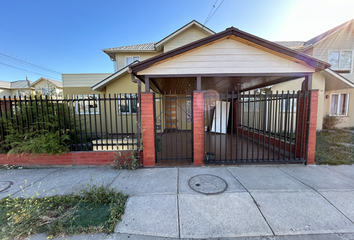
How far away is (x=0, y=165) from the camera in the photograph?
13.9ft

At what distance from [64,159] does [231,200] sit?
4.43 metres

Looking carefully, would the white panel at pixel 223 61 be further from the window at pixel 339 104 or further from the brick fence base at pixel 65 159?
the window at pixel 339 104

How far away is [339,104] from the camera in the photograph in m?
10.6

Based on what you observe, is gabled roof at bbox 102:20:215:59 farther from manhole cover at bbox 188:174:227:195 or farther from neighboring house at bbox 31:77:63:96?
manhole cover at bbox 188:174:227:195

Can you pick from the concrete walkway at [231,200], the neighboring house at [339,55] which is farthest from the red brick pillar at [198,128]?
the neighboring house at [339,55]

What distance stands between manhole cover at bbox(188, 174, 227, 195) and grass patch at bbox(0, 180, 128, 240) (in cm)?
137

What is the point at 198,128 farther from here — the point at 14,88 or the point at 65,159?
the point at 14,88

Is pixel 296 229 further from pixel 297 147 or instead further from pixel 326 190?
pixel 297 147

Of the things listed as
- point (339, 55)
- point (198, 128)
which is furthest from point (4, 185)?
point (339, 55)

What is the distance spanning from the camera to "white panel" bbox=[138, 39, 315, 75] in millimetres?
3959

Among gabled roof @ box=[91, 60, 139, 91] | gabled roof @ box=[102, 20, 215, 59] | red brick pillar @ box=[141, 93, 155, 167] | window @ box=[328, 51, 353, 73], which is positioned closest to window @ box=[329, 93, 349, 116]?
window @ box=[328, 51, 353, 73]

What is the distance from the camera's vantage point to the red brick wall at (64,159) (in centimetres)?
419

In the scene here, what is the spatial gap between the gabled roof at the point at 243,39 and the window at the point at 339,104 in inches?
398

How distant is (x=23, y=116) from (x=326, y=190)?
756 cm
